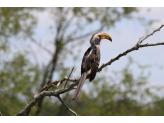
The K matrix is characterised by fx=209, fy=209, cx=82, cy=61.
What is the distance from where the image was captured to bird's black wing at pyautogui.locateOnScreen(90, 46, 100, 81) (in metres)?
3.78

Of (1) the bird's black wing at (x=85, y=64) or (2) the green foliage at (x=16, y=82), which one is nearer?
(1) the bird's black wing at (x=85, y=64)

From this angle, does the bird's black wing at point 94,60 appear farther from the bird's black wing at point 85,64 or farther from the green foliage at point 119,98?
the green foliage at point 119,98

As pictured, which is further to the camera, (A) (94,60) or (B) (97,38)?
(B) (97,38)

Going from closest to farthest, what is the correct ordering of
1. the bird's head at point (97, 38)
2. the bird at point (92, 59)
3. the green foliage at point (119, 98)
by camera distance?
1. the bird at point (92, 59)
2. the bird's head at point (97, 38)
3. the green foliage at point (119, 98)

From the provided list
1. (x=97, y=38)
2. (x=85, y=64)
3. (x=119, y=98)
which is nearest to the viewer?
(x=85, y=64)

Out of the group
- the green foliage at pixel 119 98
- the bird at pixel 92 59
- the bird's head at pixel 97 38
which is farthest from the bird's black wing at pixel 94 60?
the green foliage at pixel 119 98

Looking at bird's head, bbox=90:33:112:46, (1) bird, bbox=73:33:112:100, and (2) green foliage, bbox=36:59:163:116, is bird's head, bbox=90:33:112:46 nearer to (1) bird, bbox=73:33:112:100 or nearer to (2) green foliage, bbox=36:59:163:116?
(1) bird, bbox=73:33:112:100

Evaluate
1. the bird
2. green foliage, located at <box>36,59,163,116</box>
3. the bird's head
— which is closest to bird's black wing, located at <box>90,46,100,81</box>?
the bird

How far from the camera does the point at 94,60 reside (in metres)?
3.97

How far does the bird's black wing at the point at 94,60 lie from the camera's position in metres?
3.78

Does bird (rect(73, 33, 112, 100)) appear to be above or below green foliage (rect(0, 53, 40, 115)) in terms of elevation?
above

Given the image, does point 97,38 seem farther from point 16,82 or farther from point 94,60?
point 16,82

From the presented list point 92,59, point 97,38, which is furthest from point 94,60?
point 97,38
